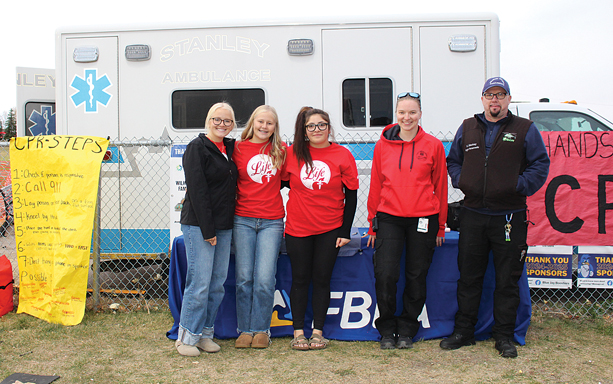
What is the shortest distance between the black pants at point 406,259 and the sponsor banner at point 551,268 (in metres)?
1.49

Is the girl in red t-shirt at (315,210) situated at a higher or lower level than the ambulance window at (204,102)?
lower

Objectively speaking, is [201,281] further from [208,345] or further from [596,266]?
[596,266]

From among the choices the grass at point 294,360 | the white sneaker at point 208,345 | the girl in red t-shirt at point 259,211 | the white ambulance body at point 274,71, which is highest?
the white ambulance body at point 274,71

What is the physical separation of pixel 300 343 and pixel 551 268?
2.53m

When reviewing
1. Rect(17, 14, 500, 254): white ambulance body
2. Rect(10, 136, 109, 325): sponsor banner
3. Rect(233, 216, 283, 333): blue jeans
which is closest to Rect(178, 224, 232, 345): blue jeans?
Rect(233, 216, 283, 333): blue jeans

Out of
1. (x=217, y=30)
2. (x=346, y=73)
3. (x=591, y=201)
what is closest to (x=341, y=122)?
(x=346, y=73)

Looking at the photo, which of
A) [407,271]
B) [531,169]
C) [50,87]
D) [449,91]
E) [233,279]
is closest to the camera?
[531,169]

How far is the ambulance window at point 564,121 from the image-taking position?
5.42 m

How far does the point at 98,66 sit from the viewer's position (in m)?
4.67

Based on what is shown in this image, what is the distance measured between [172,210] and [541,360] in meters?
3.27

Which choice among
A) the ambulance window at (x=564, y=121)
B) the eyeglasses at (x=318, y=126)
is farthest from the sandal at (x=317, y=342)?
the ambulance window at (x=564, y=121)

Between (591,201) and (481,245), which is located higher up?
(591,201)

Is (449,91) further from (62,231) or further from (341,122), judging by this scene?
(62,231)

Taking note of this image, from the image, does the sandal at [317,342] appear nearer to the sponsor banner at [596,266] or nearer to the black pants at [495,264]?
the black pants at [495,264]
